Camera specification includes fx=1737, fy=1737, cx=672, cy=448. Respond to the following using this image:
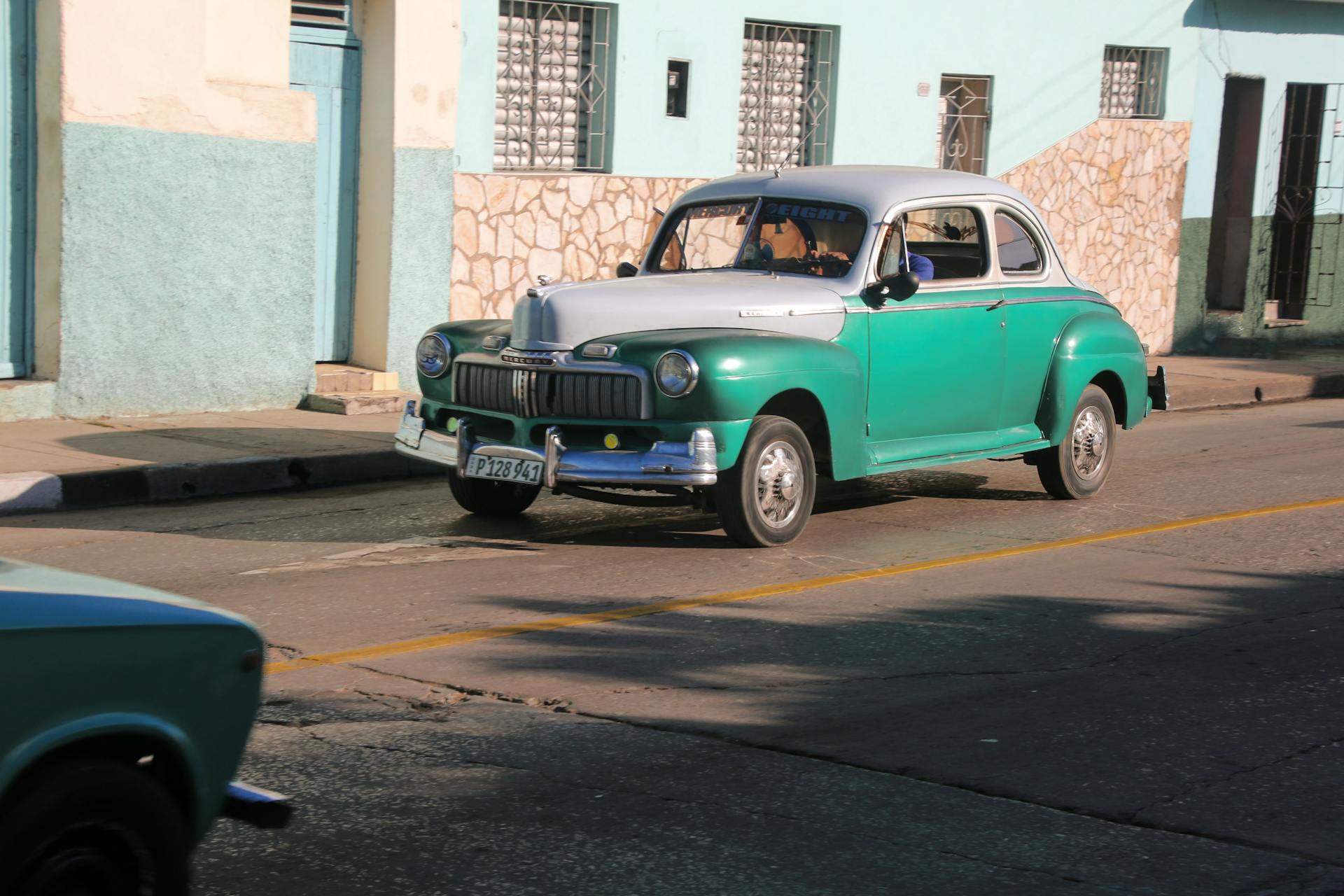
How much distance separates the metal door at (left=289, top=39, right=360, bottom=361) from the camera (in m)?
13.6

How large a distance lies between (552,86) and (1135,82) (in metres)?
8.34

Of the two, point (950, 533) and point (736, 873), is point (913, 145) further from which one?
point (736, 873)

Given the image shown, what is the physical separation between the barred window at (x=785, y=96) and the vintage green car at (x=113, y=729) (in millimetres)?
13188

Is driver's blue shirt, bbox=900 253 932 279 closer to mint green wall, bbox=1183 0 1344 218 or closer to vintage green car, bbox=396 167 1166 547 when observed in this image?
vintage green car, bbox=396 167 1166 547

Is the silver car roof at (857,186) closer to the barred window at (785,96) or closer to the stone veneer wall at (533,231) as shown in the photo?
the stone veneer wall at (533,231)

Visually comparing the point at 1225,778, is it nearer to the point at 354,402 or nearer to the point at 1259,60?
the point at 354,402

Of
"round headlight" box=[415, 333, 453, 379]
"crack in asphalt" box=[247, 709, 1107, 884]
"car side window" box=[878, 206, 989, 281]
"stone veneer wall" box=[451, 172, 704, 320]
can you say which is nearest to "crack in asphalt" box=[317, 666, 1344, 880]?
"crack in asphalt" box=[247, 709, 1107, 884]

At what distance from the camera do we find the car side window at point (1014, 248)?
10070 millimetres

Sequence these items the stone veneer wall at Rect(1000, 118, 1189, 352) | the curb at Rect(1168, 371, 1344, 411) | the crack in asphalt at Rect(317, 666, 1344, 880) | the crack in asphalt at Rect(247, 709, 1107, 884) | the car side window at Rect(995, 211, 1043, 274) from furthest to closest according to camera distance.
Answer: the stone veneer wall at Rect(1000, 118, 1189, 352), the curb at Rect(1168, 371, 1344, 411), the car side window at Rect(995, 211, 1043, 274), the crack in asphalt at Rect(317, 666, 1344, 880), the crack in asphalt at Rect(247, 709, 1107, 884)

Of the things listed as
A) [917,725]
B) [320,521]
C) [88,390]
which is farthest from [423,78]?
[917,725]

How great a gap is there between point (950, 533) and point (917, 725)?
3688 millimetres

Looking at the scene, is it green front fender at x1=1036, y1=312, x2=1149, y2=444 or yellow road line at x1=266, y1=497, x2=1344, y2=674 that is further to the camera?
green front fender at x1=1036, y1=312, x2=1149, y2=444

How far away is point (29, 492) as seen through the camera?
9500 mm

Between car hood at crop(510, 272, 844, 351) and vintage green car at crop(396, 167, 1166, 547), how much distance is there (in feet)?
0.04
